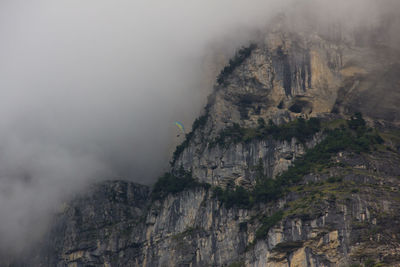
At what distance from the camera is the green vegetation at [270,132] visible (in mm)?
144625

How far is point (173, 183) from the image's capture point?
153 metres

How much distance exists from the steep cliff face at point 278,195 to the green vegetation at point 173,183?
84cm

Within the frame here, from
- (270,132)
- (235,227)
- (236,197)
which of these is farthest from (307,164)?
(235,227)

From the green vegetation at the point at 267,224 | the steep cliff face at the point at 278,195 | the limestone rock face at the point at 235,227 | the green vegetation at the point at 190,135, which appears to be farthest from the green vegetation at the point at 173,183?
the green vegetation at the point at 267,224

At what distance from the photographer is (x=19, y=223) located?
557 feet

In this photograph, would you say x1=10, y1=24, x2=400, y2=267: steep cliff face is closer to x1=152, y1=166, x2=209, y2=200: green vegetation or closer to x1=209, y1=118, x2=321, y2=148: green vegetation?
x1=209, y1=118, x2=321, y2=148: green vegetation

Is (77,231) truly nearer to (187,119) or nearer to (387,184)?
(187,119)

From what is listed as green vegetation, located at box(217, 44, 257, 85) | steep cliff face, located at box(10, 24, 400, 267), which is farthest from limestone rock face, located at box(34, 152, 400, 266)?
green vegetation, located at box(217, 44, 257, 85)

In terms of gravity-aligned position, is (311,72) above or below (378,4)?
below

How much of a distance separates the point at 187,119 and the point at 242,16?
24.9 meters

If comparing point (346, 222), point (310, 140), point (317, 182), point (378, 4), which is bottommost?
point (346, 222)

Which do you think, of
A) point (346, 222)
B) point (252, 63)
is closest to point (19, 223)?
point (252, 63)

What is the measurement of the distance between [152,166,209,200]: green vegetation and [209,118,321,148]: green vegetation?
7855mm

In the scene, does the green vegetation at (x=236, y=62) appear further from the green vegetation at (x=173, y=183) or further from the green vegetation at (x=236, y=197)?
the green vegetation at (x=236, y=197)
